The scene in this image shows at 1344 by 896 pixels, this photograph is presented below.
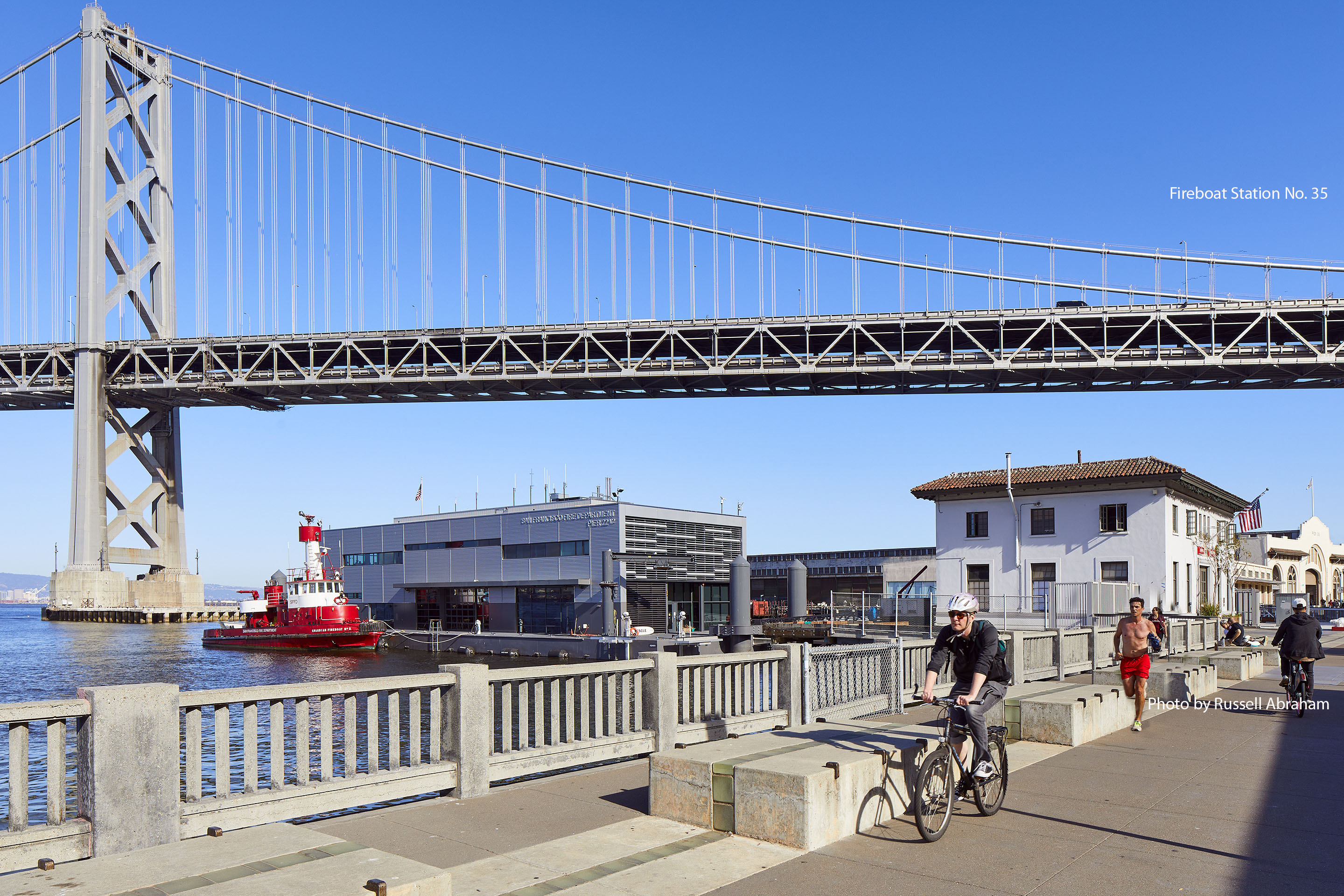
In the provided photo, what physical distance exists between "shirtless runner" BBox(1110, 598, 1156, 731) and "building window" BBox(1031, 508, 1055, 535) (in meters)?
32.5

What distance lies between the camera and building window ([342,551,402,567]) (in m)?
73.2

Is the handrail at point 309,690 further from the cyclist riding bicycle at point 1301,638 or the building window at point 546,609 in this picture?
the building window at point 546,609

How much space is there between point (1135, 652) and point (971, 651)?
22.7 feet

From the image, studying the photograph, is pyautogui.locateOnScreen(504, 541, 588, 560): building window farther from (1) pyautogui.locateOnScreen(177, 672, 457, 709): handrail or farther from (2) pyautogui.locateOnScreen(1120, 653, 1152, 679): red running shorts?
(1) pyautogui.locateOnScreen(177, 672, 457, 709): handrail

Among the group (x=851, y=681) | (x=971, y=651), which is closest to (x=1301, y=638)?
(x=851, y=681)

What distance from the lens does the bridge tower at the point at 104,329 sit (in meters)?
77.7

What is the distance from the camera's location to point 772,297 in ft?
223

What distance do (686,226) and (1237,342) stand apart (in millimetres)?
33692

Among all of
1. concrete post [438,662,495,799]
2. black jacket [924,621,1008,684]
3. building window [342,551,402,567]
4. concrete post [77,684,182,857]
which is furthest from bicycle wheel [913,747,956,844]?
building window [342,551,402,567]

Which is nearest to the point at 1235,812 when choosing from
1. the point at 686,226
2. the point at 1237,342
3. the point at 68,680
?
the point at 68,680

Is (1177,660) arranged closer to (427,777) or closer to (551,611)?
(427,777)

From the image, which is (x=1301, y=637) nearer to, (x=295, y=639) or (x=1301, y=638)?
(x=1301, y=638)

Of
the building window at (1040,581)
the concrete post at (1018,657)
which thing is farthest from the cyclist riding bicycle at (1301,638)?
the building window at (1040,581)

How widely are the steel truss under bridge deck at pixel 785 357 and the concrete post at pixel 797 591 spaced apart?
40683 millimetres
